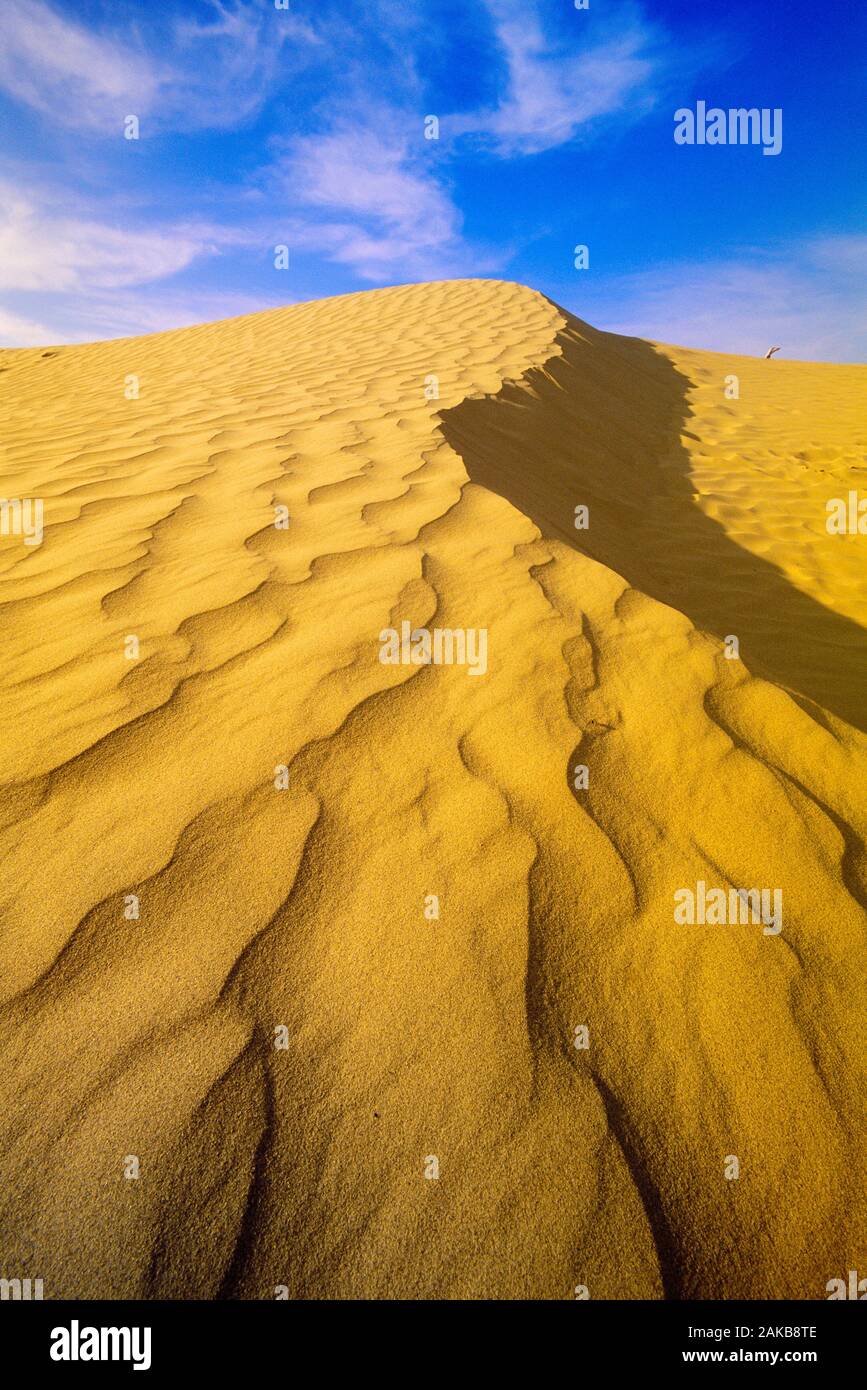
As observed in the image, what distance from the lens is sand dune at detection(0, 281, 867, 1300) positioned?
30.6 inches

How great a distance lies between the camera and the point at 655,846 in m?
1.22

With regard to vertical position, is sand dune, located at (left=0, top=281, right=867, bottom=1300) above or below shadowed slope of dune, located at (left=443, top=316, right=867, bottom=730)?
below

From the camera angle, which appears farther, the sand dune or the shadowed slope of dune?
the shadowed slope of dune

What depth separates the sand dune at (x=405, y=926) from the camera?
30.6 inches

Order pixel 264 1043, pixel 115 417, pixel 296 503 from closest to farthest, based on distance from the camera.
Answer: pixel 264 1043
pixel 296 503
pixel 115 417

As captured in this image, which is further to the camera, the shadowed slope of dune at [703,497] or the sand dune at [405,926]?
the shadowed slope of dune at [703,497]

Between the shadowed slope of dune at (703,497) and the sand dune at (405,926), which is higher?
the shadowed slope of dune at (703,497)

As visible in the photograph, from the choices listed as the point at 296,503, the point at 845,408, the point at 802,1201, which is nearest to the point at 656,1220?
the point at 802,1201

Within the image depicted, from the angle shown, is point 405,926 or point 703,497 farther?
point 703,497

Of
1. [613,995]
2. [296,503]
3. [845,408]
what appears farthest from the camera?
[845,408]

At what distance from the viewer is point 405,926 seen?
1.06m

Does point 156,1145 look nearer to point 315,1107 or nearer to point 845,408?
point 315,1107

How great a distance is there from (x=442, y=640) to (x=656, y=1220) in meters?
1.27

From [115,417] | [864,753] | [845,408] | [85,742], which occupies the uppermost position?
[845,408]
